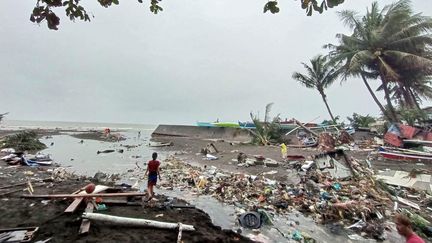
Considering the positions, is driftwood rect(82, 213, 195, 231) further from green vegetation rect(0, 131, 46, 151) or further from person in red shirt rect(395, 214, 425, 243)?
green vegetation rect(0, 131, 46, 151)

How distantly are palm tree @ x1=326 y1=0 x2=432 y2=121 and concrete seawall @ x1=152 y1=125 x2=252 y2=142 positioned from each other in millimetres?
12104

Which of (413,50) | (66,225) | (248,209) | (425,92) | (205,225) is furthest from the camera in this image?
(425,92)

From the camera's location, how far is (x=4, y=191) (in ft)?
25.7

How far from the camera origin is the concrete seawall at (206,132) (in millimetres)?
29062

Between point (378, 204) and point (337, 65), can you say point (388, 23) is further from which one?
point (378, 204)

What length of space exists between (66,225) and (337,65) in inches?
817

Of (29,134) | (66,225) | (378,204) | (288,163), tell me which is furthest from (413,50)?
(29,134)

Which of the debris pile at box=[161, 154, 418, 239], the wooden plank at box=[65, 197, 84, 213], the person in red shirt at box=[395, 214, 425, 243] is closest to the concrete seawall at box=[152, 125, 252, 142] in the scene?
the debris pile at box=[161, 154, 418, 239]

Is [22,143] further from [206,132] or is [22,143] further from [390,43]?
[390,43]

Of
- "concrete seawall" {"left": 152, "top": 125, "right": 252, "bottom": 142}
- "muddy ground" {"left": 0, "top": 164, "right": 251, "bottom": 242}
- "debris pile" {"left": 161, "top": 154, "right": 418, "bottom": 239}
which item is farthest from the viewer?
"concrete seawall" {"left": 152, "top": 125, "right": 252, "bottom": 142}

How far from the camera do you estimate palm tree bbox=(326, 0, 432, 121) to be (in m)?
17.3

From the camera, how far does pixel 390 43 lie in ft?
59.3

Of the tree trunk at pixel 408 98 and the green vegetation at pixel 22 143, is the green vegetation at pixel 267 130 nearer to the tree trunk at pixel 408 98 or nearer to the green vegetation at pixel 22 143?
the tree trunk at pixel 408 98

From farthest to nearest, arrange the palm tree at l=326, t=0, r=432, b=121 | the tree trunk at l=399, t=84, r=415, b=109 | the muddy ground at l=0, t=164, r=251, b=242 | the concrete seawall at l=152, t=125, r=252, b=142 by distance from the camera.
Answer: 1. the concrete seawall at l=152, t=125, r=252, b=142
2. the tree trunk at l=399, t=84, r=415, b=109
3. the palm tree at l=326, t=0, r=432, b=121
4. the muddy ground at l=0, t=164, r=251, b=242
